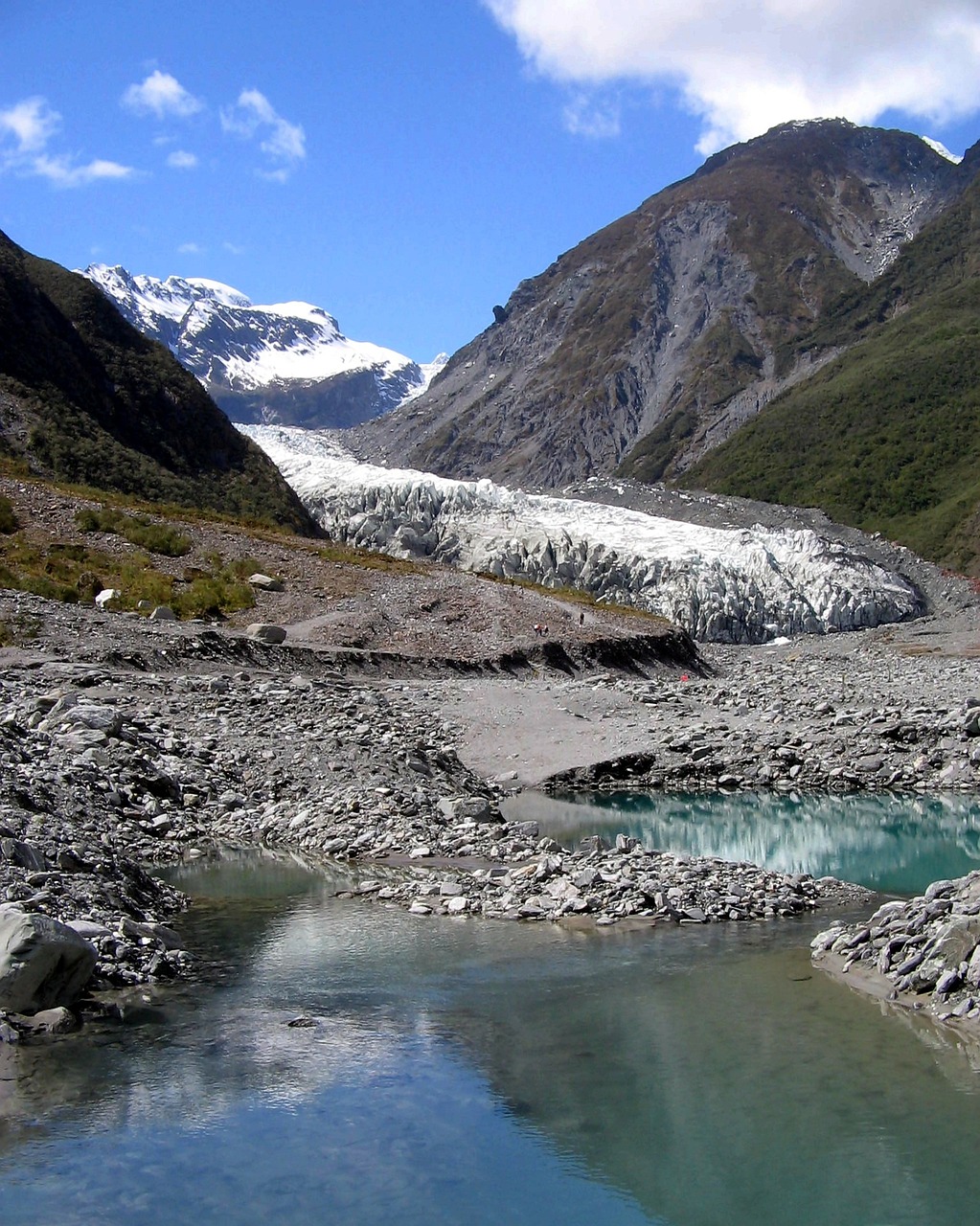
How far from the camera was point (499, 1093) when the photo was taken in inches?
460

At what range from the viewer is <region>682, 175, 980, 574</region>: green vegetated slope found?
387 feet

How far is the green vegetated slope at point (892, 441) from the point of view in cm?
11794

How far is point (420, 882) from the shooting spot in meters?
19.0

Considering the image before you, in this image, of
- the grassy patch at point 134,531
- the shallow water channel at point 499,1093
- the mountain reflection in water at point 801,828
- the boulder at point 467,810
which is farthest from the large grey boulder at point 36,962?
the grassy patch at point 134,531

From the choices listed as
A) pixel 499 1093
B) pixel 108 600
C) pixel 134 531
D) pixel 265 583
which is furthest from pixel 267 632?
pixel 499 1093

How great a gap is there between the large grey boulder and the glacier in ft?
206

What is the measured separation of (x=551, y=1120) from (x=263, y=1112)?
2544 mm

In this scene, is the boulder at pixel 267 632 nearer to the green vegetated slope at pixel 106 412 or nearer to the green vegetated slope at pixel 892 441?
the green vegetated slope at pixel 106 412

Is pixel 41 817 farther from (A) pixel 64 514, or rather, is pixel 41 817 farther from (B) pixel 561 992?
(A) pixel 64 514

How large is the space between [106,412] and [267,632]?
119ft

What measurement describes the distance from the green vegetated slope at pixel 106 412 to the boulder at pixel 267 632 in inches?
1028

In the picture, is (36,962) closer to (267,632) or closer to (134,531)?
(267,632)

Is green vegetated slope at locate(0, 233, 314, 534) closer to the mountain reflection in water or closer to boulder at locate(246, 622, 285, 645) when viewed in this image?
boulder at locate(246, 622, 285, 645)

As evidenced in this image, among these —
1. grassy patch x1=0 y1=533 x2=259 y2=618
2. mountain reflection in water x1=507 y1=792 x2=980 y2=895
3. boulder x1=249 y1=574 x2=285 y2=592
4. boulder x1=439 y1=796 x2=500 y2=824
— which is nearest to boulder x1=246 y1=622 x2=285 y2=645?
grassy patch x1=0 y1=533 x2=259 y2=618
